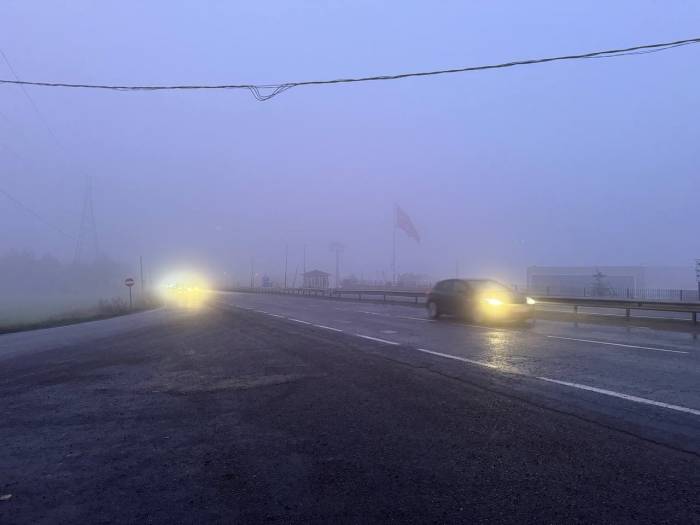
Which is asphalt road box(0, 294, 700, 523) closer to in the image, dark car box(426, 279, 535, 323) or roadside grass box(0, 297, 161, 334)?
dark car box(426, 279, 535, 323)

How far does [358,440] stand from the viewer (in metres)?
5.40

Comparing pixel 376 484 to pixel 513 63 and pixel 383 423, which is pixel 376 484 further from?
pixel 513 63

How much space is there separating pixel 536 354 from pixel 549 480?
684cm

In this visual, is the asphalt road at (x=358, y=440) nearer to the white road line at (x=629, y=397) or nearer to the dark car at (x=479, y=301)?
the white road line at (x=629, y=397)

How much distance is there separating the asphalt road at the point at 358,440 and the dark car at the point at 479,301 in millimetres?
6787

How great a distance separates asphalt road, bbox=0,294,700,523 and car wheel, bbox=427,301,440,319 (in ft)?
34.3

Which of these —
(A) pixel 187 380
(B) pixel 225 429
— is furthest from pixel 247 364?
(B) pixel 225 429

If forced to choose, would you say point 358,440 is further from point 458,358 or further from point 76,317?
point 76,317

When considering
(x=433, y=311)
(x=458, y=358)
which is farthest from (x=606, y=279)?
(x=458, y=358)

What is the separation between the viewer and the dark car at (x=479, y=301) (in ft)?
58.1

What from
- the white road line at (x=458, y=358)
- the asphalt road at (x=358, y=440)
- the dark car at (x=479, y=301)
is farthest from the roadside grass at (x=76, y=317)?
the white road line at (x=458, y=358)

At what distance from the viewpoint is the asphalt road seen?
392cm

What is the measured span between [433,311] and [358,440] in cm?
1639

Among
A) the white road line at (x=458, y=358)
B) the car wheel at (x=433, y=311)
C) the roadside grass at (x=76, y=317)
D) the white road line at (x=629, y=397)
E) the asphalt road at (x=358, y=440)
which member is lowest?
the roadside grass at (x=76, y=317)
